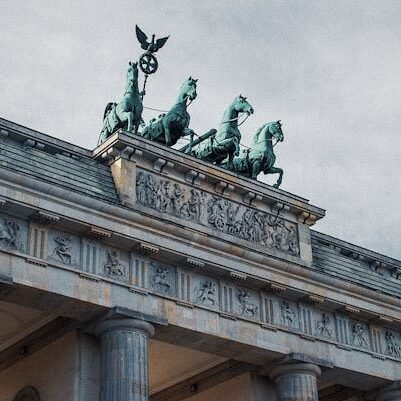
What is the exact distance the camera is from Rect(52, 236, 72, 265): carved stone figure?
28494 millimetres

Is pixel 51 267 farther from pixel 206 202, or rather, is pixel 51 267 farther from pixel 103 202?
pixel 206 202

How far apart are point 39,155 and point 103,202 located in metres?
2.29

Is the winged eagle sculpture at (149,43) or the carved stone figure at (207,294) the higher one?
Result: the winged eagle sculpture at (149,43)

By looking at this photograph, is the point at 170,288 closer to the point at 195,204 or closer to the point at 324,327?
the point at 195,204

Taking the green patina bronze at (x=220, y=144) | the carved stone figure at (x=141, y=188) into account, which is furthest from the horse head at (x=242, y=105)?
the carved stone figure at (x=141, y=188)

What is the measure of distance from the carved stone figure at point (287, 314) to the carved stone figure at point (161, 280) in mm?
4384

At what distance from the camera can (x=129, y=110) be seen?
3300cm

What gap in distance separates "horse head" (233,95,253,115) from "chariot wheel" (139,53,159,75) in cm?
328

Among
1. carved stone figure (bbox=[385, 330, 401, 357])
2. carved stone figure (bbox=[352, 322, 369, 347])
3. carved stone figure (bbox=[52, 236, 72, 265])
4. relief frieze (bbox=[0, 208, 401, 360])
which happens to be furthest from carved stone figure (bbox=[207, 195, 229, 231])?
carved stone figure (bbox=[385, 330, 401, 357])

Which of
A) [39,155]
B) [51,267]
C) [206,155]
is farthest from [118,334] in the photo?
[206,155]

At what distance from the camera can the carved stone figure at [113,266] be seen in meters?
29.3

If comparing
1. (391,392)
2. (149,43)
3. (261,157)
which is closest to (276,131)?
(261,157)

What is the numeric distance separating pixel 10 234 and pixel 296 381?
10205 millimetres

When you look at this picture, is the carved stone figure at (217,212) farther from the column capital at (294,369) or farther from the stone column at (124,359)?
the column capital at (294,369)
